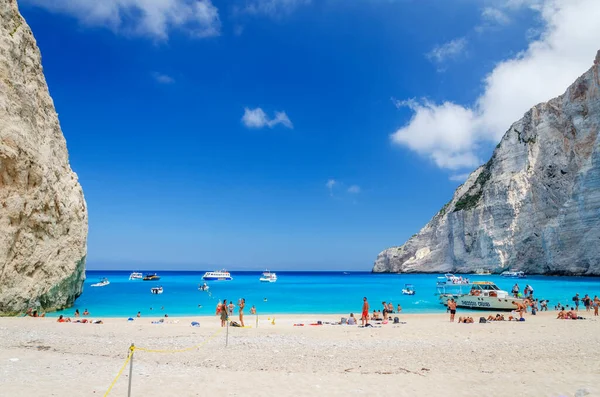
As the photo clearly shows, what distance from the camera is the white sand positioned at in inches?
369

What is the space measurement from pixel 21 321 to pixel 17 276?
4.18 meters

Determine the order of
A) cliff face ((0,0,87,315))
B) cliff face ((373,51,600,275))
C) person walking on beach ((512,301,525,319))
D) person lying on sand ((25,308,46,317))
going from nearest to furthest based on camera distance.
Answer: cliff face ((0,0,87,315)) → person lying on sand ((25,308,46,317)) → person walking on beach ((512,301,525,319)) → cliff face ((373,51,600,275))

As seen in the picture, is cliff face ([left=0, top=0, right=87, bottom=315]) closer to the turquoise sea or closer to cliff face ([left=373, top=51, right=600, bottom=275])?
the turquoise sea

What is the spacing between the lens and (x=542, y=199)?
9656cm

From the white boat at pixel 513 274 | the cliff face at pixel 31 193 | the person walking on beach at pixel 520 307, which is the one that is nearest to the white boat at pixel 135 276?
the cliff face at pixel 31 193

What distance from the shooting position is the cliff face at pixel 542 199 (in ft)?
267

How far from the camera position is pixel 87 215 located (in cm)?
3409

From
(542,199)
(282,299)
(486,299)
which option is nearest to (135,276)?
(282,299)

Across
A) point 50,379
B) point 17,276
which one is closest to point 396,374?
point 50,379

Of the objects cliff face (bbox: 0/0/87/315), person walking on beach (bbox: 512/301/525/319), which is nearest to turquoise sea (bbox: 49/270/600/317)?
cliff face (bbox: 0/0/87/315)

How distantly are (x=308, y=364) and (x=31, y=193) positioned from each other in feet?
72.8

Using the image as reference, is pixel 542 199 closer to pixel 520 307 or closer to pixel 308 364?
pixel 520 307

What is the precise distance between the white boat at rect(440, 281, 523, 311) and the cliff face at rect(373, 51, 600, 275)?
5799 centimetres

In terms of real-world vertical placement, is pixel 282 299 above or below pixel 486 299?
below
